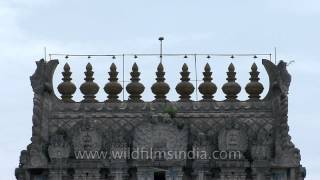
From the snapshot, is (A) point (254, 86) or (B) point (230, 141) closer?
(B) point (230, 141)

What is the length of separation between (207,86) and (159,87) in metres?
2.25

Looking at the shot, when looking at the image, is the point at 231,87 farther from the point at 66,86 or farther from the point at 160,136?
the point at 66,86

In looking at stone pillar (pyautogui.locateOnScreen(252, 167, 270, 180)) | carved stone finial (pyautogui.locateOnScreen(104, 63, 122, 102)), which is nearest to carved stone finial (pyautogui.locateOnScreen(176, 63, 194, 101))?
carved stone finial (pyautogui.locateOnScreen(104, 63, 122, 102))

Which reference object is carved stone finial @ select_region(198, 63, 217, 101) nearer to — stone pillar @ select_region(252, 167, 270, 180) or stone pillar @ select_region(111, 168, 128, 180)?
stone pillar @ select_region(252, 167, 270, 180)

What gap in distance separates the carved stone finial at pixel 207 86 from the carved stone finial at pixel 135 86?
9.25 feet

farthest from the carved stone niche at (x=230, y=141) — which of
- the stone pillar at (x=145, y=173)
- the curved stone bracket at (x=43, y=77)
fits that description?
the curved stone bracket at (x=43, y=77)

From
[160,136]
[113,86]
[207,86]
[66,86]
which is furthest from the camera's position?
[66,86]

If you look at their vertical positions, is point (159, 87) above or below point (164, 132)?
above

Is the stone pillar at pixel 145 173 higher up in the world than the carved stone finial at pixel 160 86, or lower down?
lower down

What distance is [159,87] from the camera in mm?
71125

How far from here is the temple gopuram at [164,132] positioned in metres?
69.6

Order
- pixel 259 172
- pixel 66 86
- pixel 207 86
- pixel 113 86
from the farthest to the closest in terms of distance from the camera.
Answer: pixel 66 86, pixel 113 86, pixel 207 86, pixel 259 172

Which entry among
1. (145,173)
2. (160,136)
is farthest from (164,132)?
(145,173)

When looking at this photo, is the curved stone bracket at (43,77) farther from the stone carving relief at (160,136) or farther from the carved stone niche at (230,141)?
the carved stone niche at (230,141)
